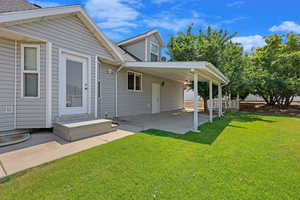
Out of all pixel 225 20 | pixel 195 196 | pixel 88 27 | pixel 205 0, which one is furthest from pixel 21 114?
pixel 225 20

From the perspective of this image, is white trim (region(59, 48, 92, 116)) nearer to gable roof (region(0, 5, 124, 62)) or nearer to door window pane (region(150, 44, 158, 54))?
gable roof (region(0, 5, 124, 62))

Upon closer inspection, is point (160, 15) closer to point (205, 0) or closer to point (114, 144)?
point (205, 0)

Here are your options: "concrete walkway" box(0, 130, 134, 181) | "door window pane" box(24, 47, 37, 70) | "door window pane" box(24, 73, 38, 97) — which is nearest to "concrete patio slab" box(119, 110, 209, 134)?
"concrete walkway" box(0, 130, 134, 181)

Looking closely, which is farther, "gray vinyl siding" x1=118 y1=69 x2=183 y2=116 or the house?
"gray vinyl siding" x1=118 y1=69 x2=183 y2=116

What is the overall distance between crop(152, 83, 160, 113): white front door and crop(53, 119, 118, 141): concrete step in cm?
613

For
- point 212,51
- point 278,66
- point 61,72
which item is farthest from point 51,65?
point 278,66

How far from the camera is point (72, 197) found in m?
2.00

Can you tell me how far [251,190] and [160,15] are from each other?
37.2ft

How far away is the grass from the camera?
6.93 ft

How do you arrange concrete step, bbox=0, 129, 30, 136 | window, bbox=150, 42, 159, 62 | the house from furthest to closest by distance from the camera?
1. window, bbox=150, 42, 159, 62
2. the house
3. concrete step, bbox=0, 129, 30, 136

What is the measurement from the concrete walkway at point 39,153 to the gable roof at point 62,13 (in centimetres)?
305

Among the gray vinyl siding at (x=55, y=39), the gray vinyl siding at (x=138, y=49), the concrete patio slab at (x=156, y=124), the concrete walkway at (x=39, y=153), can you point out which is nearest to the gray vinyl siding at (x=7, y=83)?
the gray vinyl siding at (x=55, y=39)

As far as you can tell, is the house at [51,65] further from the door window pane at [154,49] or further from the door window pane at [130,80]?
the door window pane at [154,49]

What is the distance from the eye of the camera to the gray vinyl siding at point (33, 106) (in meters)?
4.39
